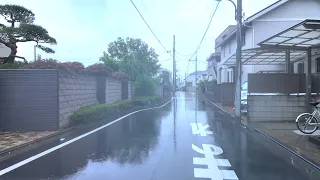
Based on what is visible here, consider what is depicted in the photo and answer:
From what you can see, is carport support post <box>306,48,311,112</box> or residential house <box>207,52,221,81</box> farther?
residential house <box>207,52,221,81</box>

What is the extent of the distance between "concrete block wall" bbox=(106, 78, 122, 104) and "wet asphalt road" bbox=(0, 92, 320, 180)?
30.0ft

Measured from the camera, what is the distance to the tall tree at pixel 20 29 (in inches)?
482

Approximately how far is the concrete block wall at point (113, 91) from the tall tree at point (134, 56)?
196 inches

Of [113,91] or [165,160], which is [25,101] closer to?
[165,160]

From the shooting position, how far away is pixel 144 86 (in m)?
28.8

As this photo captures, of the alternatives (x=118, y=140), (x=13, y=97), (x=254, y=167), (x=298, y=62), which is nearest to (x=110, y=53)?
(x=298, y=62)

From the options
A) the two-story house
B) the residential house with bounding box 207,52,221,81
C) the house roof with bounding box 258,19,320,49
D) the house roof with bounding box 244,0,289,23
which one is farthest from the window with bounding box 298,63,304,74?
the residential house with bounding box 207,52,221,81

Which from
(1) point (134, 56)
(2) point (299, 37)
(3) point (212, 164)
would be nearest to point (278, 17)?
(2) point (299, 37)

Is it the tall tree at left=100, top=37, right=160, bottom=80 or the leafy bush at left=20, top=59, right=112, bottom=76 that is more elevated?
the tall tree at left=100, top=37, right=160, bottom=80

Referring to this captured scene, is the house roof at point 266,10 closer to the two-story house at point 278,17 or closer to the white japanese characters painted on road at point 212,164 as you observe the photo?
the two-story house at point 278,17

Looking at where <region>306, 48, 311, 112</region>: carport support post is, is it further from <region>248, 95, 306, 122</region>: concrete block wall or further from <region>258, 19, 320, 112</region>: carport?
<region>248, 95, 306, 122</region>: concrete block wall

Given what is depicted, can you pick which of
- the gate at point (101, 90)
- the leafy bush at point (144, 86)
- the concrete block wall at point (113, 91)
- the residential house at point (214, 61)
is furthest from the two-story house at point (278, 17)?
the residential house at point (214, 61)

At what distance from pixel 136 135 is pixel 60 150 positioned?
2.85 meters

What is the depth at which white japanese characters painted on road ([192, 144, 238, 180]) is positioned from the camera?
523 cm
